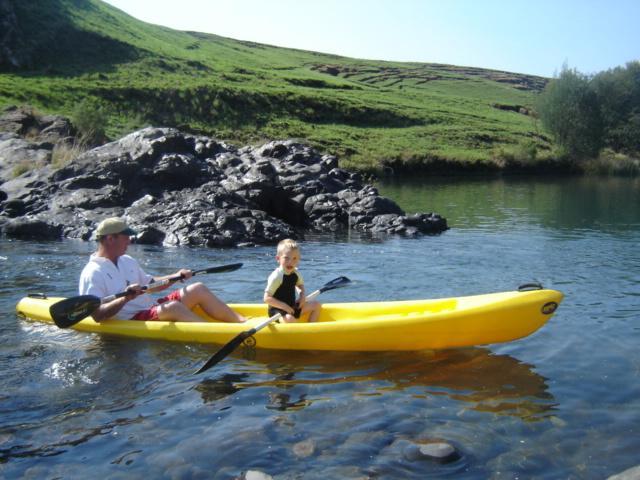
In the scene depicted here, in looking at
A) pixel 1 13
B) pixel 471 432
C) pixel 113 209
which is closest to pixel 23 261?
pixel 113 209

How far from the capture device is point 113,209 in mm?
16625

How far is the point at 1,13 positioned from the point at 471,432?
50443 mm

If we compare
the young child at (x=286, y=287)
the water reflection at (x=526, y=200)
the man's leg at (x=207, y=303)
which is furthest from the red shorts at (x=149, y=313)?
the water reflection at (x=526, y=200)

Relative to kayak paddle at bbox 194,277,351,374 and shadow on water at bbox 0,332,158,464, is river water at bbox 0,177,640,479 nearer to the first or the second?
shadow on water at bbox 0,332,158,464

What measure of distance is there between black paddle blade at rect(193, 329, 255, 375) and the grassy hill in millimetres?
28753

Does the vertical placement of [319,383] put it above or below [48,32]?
below

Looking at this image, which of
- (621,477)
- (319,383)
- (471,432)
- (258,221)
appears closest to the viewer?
(621,477)

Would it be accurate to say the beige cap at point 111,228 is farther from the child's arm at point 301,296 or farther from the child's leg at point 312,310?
the child's leg at point 312,310

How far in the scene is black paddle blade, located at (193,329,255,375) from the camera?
653 centimetres

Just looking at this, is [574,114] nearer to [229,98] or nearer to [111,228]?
[229,98]

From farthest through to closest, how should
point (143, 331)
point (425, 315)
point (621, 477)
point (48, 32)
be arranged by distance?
point (48, 32) → point (143, 331) → point (425, 315) → point (621, 477)

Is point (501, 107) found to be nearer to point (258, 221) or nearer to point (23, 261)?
point (258, 221)

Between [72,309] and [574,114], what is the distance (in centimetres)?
4505

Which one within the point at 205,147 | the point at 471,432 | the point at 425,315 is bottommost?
the point at 471,432
